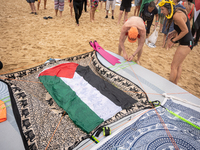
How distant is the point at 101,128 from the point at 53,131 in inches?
17.0

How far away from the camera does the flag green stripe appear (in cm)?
124

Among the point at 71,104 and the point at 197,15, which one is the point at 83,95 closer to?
the point at 71,104

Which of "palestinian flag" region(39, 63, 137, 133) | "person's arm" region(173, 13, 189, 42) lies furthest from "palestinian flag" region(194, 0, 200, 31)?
"palestinian flag" region(39, 63, 137, 133)

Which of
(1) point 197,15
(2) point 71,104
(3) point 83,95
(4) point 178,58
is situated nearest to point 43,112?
(2) point 71,104

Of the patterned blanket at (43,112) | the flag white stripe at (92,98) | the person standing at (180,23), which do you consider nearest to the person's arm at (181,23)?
the person standing at (180,23)

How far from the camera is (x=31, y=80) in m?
1.73

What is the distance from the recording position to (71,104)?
4.65 feet

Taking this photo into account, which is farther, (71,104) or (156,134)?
(71,104)

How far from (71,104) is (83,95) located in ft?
0.61

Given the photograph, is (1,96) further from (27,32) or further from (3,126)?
(27,32)

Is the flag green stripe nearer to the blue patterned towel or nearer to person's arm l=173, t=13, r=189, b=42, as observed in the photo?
the blue patterned towel

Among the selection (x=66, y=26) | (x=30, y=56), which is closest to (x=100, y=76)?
(x=30, y=56)

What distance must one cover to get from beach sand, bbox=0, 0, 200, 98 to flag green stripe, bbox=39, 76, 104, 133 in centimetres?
105

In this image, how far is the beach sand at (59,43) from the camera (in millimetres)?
2562
